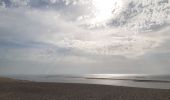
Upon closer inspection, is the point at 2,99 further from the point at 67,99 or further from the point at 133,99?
the point at 133,99

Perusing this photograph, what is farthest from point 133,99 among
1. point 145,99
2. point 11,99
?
point 11,99

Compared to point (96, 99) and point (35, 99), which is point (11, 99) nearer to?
point (35, 99)

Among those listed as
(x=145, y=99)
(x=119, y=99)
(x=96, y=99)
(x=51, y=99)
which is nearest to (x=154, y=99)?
(x=145, y=99)

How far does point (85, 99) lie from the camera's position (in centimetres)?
3117

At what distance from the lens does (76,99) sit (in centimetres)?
3106

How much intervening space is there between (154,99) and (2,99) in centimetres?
2294

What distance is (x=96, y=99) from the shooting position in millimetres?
31453

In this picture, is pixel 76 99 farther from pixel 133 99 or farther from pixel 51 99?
pixel 133 99

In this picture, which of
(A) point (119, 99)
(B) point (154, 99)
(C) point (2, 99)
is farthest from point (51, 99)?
(B) point (154, 99)

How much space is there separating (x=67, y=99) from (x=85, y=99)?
9.09ft

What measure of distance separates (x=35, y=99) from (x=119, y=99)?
1270cm

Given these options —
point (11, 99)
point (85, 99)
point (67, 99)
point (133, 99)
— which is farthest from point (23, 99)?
point (133, 99)

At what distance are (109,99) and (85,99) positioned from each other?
12.4ft

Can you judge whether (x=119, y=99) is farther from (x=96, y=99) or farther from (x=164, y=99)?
(x=164, y=99)
